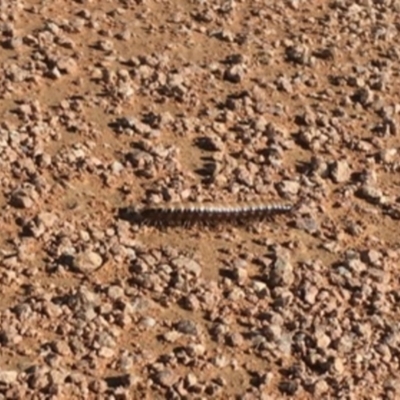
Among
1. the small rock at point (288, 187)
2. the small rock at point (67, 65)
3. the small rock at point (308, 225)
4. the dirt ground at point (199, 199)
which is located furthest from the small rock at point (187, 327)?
the small rock at point (67, 65)

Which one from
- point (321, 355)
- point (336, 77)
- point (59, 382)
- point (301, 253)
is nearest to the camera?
point (59, 382)

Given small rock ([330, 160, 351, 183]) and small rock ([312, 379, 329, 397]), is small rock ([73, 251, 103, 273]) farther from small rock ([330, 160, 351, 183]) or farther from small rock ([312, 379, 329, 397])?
small rock ([330, 160, 351, 183])

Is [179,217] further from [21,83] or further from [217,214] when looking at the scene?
[21,83]

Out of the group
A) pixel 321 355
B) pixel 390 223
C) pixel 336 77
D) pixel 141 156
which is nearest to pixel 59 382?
pixel 321 355

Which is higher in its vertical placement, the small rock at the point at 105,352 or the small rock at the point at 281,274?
the small rock at the point at 281,274

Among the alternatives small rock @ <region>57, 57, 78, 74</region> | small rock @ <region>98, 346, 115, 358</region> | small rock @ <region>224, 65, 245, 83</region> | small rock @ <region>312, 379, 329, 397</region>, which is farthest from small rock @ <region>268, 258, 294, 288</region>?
small rock @ <region>57, 57, 78, 74</region>

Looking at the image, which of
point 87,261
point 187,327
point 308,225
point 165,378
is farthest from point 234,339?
point 308,225

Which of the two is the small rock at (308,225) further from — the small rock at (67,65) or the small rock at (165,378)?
the small rock at (67,65)
